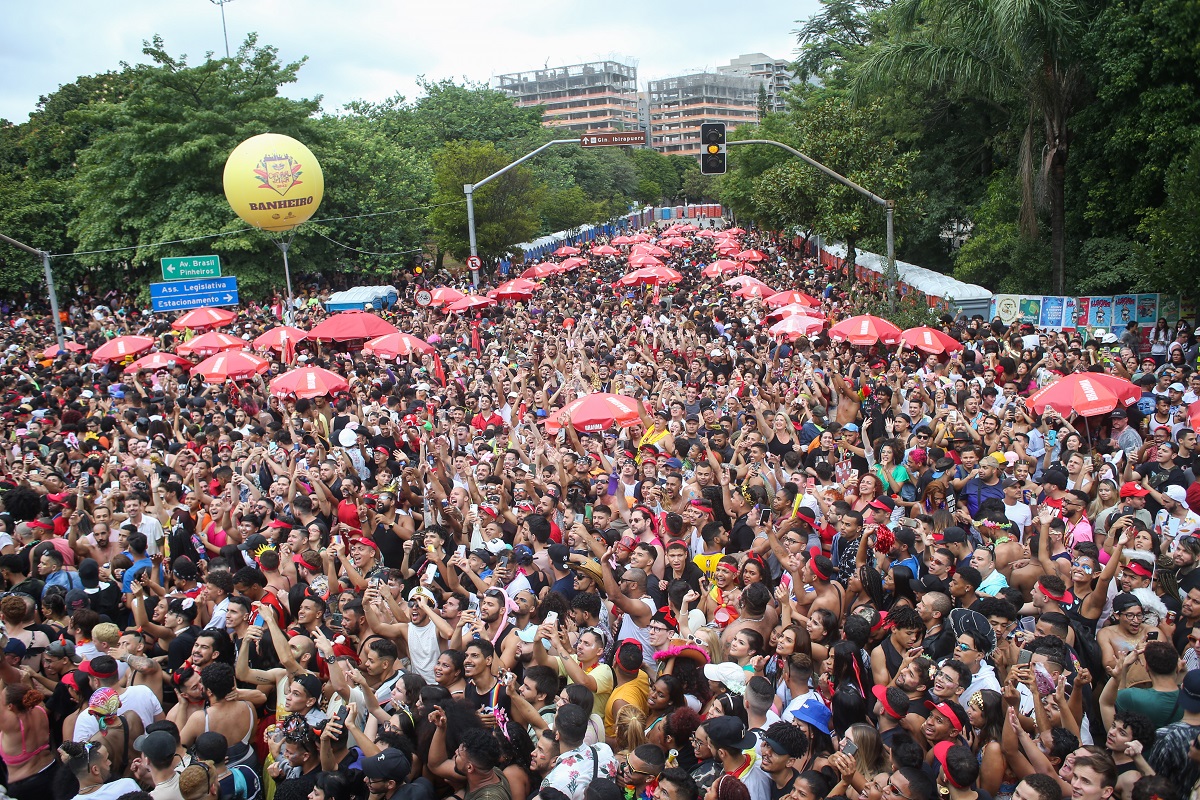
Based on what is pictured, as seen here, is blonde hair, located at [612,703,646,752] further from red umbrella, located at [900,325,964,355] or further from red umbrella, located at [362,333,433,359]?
red umbrella, located at [362,333,433,359]

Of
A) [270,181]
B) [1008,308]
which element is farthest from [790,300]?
[270,181]

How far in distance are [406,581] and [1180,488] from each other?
21.0 feet

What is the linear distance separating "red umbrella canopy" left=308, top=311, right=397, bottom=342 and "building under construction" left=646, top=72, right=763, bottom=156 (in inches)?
5667

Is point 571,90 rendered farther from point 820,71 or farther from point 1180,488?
point 1180,488

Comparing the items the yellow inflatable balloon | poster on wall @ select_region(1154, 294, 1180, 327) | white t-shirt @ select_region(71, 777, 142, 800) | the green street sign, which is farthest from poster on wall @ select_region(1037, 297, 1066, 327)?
the green street sign

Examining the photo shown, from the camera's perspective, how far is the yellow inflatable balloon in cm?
1883

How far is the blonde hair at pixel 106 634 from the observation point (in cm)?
576

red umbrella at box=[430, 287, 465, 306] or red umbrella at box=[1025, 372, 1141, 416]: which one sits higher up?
red umbrella at box=[430, 287, 465, 306]

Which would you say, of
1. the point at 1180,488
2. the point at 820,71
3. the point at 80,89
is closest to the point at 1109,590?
the point at 1180,488

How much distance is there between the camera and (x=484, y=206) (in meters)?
35.5

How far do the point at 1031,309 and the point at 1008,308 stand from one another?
20.8 inches

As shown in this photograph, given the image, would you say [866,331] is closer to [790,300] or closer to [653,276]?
[790,300]

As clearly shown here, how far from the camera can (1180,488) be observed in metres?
7.44

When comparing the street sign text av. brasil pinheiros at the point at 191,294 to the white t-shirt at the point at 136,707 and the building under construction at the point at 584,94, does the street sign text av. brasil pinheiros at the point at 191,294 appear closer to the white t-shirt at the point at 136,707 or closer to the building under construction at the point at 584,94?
the white t-shirt at the point at 136,707
